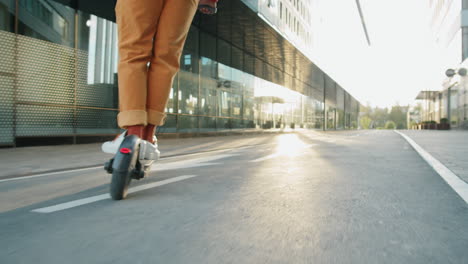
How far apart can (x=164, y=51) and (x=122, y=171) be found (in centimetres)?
86

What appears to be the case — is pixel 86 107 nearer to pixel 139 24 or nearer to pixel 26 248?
pixel 139 24

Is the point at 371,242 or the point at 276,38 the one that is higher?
the point at 276,38

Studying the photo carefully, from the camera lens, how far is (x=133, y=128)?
7.55ft

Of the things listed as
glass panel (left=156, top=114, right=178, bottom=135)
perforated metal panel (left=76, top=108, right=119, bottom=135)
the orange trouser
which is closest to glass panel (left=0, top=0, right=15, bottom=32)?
perforated metal panel (left=76, top=108, right=119, bottom=135)

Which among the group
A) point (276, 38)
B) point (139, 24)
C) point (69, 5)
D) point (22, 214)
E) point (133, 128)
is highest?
point (276, 38)

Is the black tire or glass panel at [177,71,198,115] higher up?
glass panel at [177,71,198,115]

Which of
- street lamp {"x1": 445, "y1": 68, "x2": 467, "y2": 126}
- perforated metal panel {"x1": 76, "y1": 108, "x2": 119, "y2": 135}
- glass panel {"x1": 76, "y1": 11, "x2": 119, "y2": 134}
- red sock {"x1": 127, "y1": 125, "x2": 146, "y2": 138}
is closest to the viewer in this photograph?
red sock {"x1": 127, "y1": 125, "x2": 146, "y2": 138}

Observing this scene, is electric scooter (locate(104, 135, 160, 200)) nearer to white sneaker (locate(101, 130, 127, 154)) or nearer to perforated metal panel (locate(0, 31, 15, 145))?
white sneaker (locate(101, 130, 127, 154))

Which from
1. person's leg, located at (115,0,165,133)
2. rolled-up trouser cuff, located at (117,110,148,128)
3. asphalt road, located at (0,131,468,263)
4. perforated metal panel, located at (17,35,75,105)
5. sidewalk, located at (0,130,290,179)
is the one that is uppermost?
perforated metal panel, located at (17,35,75,105)

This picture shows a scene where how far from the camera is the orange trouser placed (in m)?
2.29

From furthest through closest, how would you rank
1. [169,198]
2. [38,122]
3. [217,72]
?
[217,72]
[38,122]
[169,198]

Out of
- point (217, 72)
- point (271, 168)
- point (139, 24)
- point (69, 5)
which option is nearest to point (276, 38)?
point (217, 72)

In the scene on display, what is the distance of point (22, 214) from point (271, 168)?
8.09ft

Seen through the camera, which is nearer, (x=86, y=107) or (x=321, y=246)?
(x=321, y=246)
